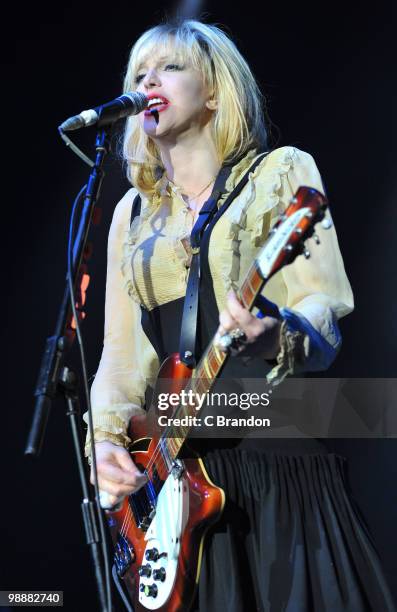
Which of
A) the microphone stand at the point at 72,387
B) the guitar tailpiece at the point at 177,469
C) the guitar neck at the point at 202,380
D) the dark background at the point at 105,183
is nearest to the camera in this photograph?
the microphone stand at the point at 72,387

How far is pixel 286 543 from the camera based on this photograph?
1.51m

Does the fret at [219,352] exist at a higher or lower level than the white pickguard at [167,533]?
higher

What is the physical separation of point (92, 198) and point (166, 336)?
472mm

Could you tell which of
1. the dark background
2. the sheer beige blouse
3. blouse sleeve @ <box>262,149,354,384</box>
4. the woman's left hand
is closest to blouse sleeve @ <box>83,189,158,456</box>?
the sheer beige blouse

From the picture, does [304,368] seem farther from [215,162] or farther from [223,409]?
[215,162]

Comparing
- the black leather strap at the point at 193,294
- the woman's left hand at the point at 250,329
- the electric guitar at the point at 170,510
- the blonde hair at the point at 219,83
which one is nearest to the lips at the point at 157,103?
the blonde hair at the point at 219,83

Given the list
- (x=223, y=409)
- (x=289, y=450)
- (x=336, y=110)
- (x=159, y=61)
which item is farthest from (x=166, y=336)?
(x=336, y=110)

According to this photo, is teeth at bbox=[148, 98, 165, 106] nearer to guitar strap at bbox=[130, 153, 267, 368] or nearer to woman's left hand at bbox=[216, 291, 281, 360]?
guitar strap at bbox=[130, 153, 267, 368]

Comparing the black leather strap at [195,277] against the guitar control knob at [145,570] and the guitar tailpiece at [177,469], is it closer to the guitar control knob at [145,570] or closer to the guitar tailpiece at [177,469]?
the guitar tailpiece at [177,469]

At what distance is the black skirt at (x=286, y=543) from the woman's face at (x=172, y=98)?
82 centimetres

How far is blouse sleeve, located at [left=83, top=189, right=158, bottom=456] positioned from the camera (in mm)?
1872

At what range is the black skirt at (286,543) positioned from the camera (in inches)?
57.3

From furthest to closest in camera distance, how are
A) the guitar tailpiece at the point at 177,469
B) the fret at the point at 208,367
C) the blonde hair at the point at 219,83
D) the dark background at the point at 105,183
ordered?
the dark background at the point at 105,183
the blonde hair at the point at 219,83
the guitar tailpiece at the point at 177,469
the fret at the point at 208,367

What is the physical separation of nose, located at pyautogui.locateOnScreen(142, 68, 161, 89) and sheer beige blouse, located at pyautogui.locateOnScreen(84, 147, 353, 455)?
26 cm
